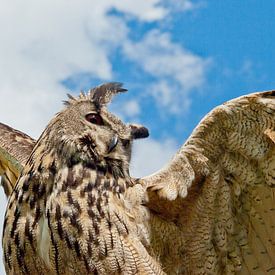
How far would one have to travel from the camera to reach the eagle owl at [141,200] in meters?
6.27

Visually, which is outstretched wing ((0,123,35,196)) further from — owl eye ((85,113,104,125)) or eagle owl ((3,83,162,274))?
owl eye ((85,113,104,125))

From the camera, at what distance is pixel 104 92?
6.81 m

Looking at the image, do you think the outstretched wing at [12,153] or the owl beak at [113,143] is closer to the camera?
the owl beak at [113,143]

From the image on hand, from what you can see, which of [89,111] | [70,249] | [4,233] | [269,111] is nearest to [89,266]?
[70,249]

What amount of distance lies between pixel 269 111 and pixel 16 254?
1853 mm

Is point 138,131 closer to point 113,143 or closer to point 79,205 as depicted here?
point 113,143

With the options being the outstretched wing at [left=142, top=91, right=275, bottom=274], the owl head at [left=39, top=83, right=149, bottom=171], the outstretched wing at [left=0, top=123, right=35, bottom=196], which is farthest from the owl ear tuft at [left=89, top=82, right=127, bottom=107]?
the outstretched wing at [left=0, top=123, right=35, bottom=196]

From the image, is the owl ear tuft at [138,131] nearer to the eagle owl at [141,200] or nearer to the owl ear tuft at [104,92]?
the eagle owl at [141,200]

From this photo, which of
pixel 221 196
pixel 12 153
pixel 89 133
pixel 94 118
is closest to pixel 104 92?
pixel 94 118

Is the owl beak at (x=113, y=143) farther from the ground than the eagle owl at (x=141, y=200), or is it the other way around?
the owl beak at (x=113, y=143)

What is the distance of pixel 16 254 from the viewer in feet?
20.8

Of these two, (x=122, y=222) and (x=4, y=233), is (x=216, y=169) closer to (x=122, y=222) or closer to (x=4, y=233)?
(x=122, y=222)

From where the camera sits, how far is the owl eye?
655cm

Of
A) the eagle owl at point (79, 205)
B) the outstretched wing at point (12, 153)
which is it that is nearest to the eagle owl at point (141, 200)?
the eagle owl at point (79, 205)
